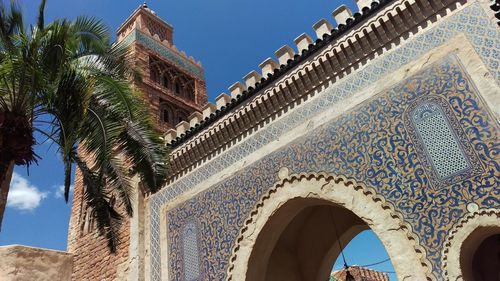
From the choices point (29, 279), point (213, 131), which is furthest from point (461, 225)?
point (29, 279)

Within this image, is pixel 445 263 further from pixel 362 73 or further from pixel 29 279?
pixel 29 279

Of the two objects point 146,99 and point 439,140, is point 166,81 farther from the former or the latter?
point 439,140

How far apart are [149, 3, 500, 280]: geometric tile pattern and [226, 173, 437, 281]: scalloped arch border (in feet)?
0.20

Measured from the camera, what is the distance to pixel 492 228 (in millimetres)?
3391

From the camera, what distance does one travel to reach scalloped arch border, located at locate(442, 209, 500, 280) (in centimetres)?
338

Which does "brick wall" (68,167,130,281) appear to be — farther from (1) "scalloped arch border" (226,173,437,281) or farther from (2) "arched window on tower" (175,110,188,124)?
(2) "arched window on tower" (175,110,188,124)

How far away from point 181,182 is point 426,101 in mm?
3684

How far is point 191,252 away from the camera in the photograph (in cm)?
567

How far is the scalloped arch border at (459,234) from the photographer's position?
3.38 metres

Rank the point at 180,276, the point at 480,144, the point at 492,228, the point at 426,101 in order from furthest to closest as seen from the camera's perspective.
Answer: the point at 180,276 < the point at 426,101 < the point at 480,144 < the point at 492,228

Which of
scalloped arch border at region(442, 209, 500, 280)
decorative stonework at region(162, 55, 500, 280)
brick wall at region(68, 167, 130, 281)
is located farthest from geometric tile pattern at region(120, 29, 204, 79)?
scalloped arch border at region(442, 209, 500, 280)

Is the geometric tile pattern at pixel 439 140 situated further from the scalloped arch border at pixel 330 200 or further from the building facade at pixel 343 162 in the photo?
the scalloped arch border at pixel 330 200

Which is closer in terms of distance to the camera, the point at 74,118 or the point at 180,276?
the point at 74,118

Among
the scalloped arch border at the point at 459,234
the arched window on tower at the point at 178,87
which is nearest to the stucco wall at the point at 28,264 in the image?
the scalloped arch border at the point at 459,234
